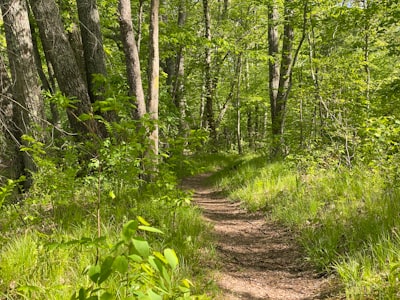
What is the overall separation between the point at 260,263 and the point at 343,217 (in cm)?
125

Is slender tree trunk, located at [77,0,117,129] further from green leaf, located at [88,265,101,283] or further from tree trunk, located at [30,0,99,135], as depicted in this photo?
green leaf, located at [88,265,101,283]

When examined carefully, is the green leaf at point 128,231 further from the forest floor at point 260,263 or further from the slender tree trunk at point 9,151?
the slender tree trunk at point 9,151

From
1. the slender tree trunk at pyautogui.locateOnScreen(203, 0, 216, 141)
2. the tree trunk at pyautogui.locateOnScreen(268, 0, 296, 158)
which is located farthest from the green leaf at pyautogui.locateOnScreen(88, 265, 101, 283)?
the slender tree trunk at pyautogui.locateOnScreen(203, 0, 216, 141)

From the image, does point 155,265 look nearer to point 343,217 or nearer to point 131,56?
point 343,217

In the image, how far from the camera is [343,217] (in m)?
4.29

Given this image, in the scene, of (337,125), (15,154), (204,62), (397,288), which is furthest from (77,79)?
(204,62)

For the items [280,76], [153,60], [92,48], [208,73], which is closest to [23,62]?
[92,48]

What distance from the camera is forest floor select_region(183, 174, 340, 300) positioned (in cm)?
335

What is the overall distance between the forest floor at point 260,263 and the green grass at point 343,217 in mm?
181

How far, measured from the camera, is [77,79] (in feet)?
21.5

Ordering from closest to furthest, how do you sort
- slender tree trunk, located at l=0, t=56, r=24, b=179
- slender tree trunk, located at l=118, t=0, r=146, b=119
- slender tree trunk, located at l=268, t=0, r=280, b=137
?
1. slender tree trunk, located at l=118, t=0, r=146, b=119
2. slender tree trunk, located at l=0, t=56, r=24, b=179
3. slender tree trunk, located at l=268, t=0, r=280, b=137

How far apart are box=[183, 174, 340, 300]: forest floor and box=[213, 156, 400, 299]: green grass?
18cm

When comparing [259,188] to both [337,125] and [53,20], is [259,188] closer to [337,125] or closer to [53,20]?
[337,125]

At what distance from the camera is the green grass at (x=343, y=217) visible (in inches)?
112
